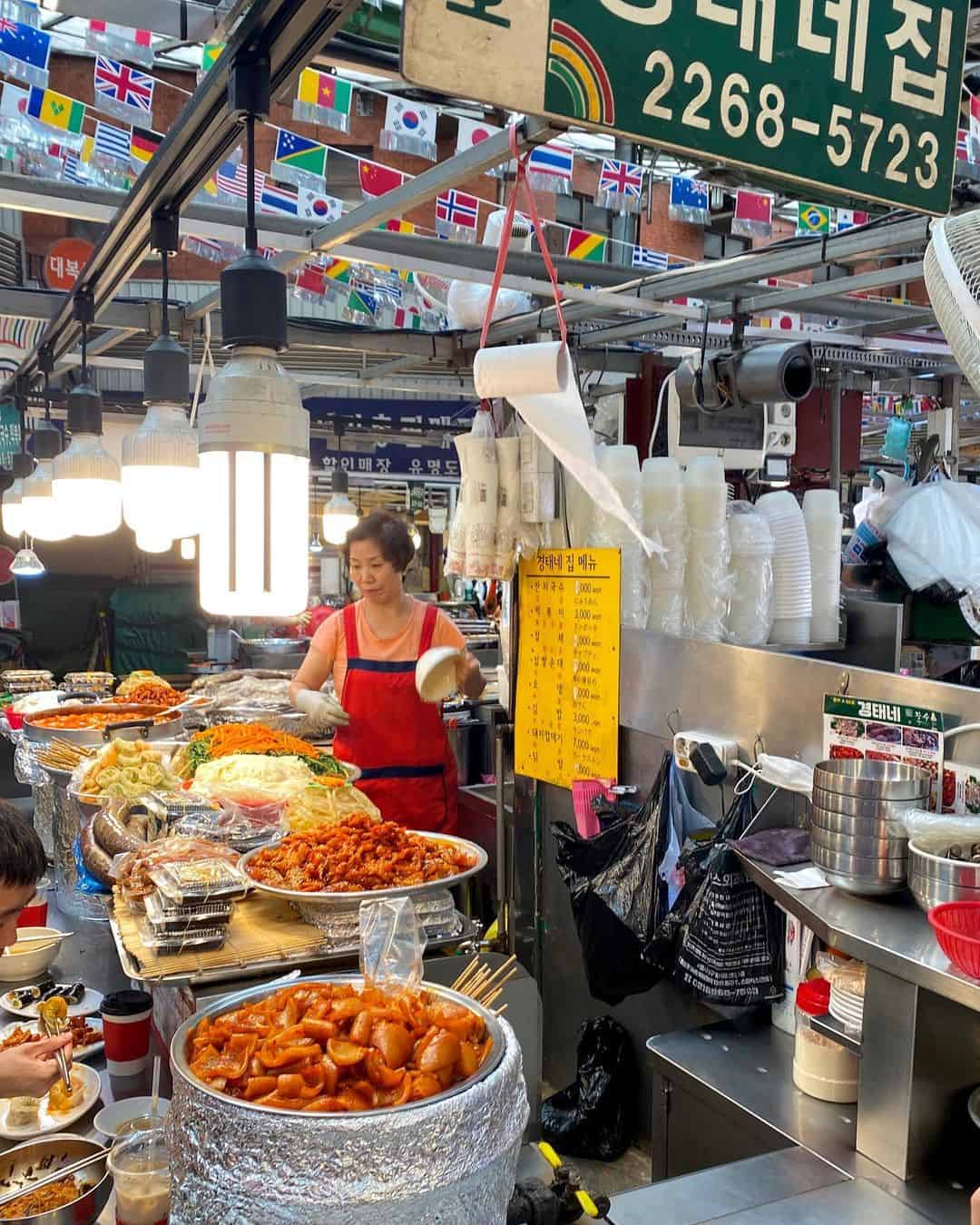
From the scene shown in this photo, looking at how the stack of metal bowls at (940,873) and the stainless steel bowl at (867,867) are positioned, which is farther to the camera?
the stainless steel bowl at (867,867)

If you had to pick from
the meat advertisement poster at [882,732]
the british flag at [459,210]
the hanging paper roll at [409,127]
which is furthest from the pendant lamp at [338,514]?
the meat advertisement poster at [882,732]

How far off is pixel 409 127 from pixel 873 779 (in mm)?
3814

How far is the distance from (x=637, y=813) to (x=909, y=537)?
2.53 m

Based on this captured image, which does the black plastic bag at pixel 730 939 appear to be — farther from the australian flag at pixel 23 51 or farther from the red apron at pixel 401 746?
the australian flag at pixel 23 51

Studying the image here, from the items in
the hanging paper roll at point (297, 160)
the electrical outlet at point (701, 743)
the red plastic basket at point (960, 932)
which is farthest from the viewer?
the hanging paper roll at point (297, 160)

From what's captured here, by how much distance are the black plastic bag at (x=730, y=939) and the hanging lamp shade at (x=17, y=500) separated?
4293 millimetres

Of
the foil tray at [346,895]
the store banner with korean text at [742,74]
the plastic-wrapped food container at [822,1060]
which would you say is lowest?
the plastic-wrapped food container at [822,1060]

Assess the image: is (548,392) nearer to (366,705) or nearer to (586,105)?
(586,105)

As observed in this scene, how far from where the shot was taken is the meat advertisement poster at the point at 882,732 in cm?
235

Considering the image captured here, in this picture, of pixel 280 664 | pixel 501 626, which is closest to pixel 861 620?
pixel 501 626

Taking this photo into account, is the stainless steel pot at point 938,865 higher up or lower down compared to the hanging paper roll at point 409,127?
lower down

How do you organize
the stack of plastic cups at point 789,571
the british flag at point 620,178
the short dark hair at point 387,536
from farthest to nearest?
the british flag at point 620,178 → the short dark hair at point 387,536 → the stack of plastic cups at point 789,571

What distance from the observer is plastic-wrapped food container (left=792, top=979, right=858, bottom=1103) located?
88.9 inches

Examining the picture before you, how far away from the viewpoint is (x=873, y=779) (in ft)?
6.91
